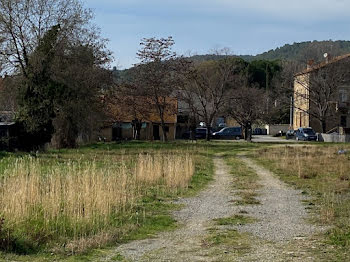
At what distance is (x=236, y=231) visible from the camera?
35.8ft

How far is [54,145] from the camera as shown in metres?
42.7

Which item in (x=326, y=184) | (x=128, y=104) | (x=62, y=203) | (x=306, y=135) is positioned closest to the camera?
(x=62, y=203)

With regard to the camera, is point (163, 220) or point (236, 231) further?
point (163, 220)

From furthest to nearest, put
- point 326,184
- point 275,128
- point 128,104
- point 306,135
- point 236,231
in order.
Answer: point 275,128
point 306,135
point 128,104
point 326,184
point 236,231

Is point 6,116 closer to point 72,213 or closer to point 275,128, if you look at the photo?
point 72,213

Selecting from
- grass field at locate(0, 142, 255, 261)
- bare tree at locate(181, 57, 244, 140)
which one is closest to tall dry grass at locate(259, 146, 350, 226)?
grass field at locate(0, 142, 255, 261)

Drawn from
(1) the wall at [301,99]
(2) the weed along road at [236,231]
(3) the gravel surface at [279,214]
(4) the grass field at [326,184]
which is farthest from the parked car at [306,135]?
(2) the weed along road at [236,231]

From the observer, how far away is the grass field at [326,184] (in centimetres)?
1076

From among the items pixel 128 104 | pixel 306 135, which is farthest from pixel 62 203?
pixel 306 135

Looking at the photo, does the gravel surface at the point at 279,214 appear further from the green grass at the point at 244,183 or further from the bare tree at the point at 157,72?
the bare tree at the point at 157,72

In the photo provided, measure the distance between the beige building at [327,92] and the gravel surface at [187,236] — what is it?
2017 inches

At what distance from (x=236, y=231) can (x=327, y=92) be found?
57492mm

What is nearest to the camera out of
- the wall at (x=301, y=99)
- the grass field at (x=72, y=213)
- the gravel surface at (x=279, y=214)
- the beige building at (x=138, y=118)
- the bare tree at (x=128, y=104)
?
the grass field at (x=72, y=213)

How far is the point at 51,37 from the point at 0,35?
339cm
